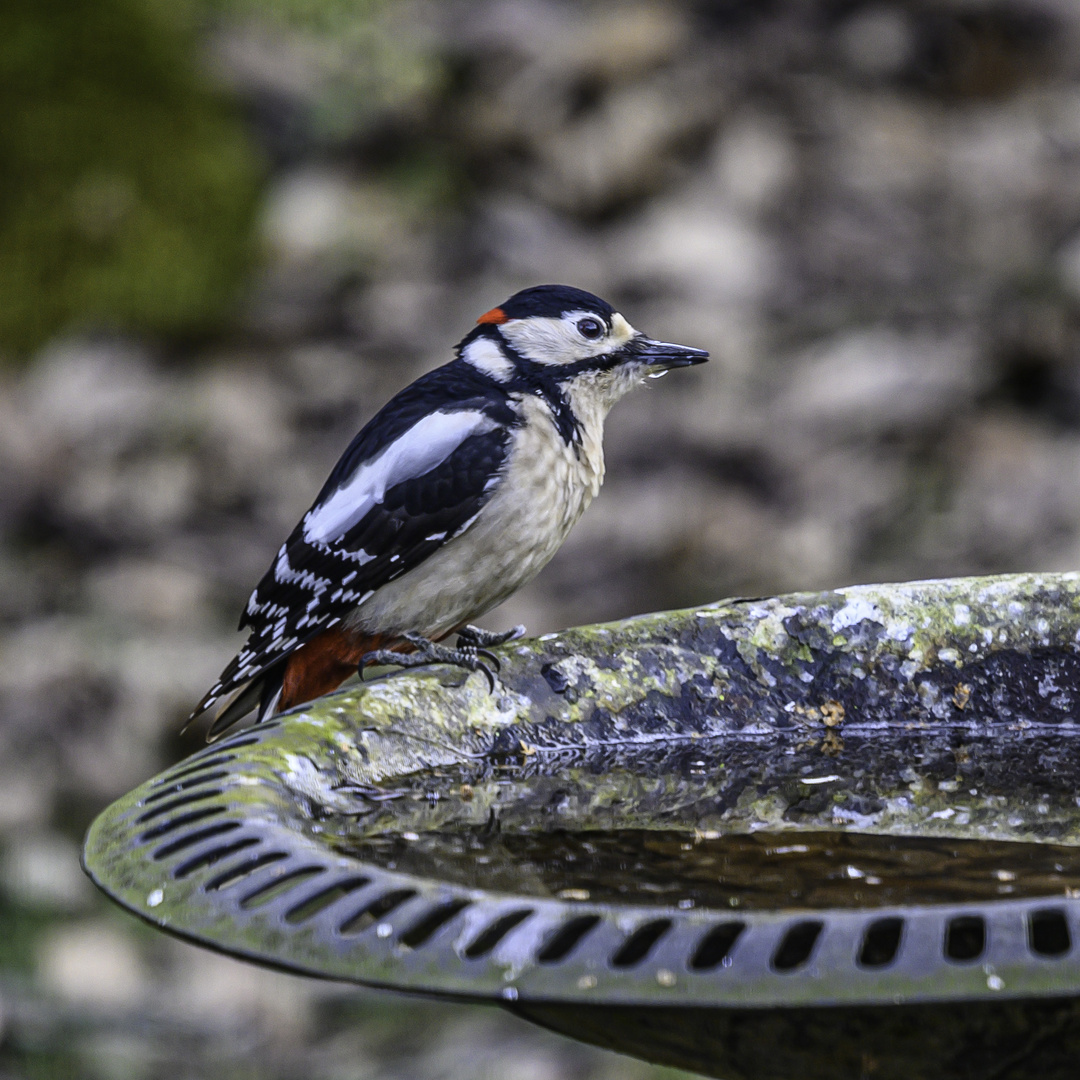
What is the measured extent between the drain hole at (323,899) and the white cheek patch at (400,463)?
1.49 m

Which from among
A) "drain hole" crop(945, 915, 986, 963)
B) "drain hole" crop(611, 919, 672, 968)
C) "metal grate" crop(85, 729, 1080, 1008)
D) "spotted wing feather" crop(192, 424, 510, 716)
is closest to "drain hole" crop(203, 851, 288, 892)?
"metal grate" crop(85, 729, 1080, 1008)

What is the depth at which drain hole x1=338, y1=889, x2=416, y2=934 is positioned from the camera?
50.8 inches

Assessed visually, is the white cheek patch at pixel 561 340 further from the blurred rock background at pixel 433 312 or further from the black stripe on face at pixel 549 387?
the blurred rock background at pixel 433 312

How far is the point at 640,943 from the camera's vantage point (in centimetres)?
121

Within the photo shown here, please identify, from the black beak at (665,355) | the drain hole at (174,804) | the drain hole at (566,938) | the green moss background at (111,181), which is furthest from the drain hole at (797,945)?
the green moss background at (111,181)

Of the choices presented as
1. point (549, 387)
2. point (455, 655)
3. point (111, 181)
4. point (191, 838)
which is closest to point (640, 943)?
point (191, 838)

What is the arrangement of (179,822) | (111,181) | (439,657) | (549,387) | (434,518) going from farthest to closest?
(111,181) → (549,387) → (434,518) → (439,657) → (179,822)

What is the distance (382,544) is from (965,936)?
1.74 metres

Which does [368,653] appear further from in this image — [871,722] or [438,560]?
→ [871,722]

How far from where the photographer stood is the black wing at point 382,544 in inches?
108

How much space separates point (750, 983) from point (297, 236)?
554 centimetres

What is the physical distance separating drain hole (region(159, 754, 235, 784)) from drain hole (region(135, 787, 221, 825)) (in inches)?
3.8

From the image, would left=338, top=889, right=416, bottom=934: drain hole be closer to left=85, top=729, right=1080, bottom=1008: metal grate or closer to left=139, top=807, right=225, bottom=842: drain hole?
left=85, top=729, right=1080, bottom=1008: metal grate

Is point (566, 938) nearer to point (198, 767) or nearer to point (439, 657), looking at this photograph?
point (198, 767)
